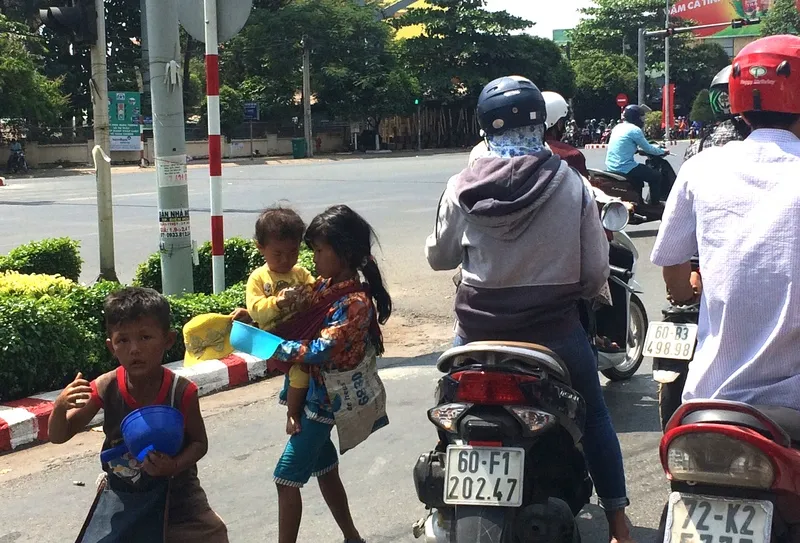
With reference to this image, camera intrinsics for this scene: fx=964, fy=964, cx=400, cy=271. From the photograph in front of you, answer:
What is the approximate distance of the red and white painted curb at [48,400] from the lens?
487cm

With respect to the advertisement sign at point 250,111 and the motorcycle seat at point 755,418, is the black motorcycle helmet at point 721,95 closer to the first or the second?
the motorcycle seat at point 755,418

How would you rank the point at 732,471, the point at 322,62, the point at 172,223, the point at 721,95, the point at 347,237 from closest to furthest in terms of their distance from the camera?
1. the point at 732,471
2. the point at 347,237
3. the point at 721,95
4. the point at 172,223
5. the point at 322,62

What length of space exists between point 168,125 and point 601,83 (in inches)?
2081

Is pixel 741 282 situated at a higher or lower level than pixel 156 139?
lower

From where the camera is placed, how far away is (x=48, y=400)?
17.2 ft

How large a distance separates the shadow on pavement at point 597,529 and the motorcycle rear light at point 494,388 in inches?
46.9

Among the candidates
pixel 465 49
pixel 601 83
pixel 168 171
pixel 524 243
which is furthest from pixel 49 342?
pixel 601 83

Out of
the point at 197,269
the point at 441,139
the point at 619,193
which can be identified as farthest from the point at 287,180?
the point at 441,139

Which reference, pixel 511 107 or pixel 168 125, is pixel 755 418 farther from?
pixel 168 125

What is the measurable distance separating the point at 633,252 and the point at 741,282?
288 centimetres

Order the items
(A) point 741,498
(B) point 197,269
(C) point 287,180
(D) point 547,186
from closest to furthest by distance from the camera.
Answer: (A) point 741,498 → (D) point 547,186 → (B) point 197,269 → (C) point 287,180

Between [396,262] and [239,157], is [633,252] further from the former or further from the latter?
[239,157]

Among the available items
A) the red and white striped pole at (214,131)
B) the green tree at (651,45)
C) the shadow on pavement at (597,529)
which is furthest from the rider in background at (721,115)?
the green tree at (651,45)

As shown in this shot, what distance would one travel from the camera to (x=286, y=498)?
10.9 feet
